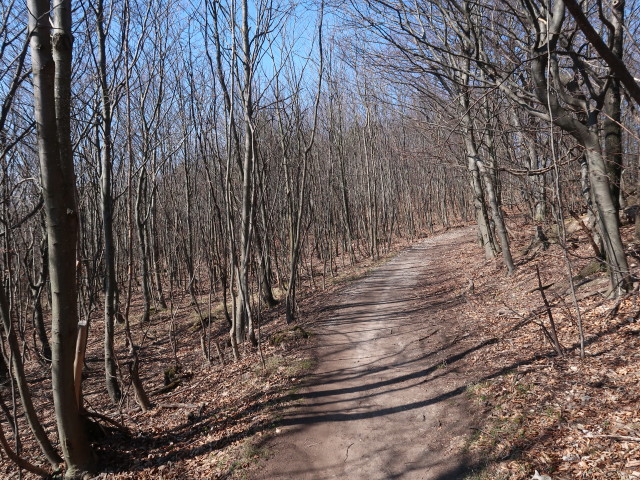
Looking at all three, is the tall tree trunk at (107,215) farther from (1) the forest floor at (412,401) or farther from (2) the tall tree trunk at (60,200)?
(2) the tall tree trunk at (60,200)

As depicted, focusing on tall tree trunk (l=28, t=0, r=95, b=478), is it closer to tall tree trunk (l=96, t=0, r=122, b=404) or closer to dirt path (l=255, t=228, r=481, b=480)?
dirt path (l=255, t=228, r=481, b=480)

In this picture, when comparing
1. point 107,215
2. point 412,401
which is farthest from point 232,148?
point 412,401

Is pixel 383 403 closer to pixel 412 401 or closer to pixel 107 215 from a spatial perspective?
pixel 412 401

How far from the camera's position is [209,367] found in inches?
326

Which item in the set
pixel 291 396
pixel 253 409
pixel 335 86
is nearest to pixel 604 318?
pixel 291 396

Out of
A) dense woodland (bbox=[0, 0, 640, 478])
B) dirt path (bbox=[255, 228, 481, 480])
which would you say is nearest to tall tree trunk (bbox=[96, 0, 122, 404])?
dense woodland (bbox=[0, 0, 640, 478])

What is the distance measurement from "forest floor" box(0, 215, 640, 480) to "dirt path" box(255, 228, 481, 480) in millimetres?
20

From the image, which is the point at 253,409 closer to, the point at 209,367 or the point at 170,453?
the point at 170,453

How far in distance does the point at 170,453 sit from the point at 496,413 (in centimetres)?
363

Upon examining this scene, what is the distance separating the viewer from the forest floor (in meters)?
3.87

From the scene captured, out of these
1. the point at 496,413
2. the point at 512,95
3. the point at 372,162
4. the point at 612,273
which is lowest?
the point at 496,413

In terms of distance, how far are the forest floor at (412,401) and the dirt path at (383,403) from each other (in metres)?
0.02

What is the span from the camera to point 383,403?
5312 millimetres

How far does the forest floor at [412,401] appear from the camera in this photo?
3.87 meters
